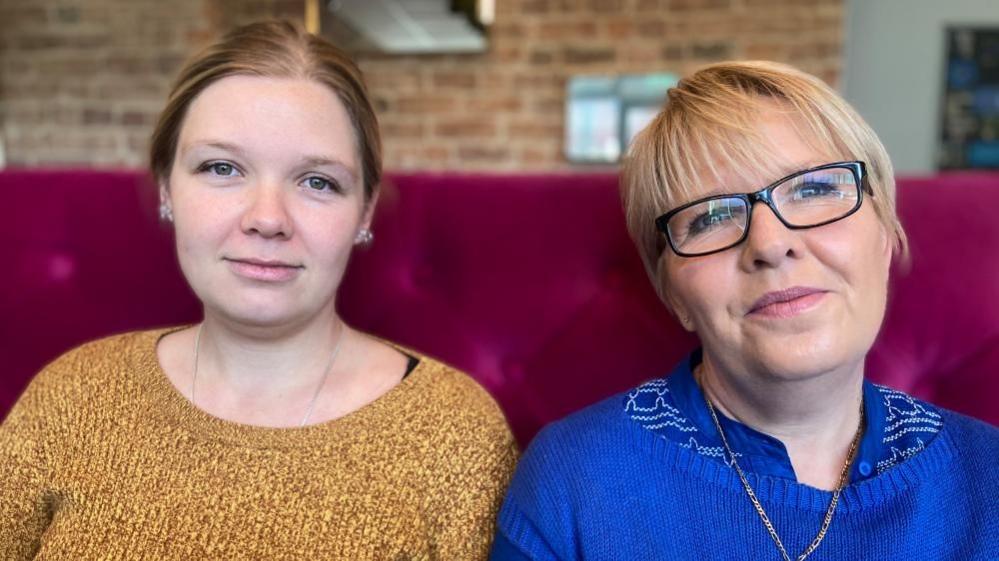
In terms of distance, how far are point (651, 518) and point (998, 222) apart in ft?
2.59

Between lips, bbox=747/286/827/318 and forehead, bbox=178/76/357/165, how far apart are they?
62 centimetres

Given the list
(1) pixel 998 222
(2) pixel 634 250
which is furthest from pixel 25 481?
(1) pixel 998 222

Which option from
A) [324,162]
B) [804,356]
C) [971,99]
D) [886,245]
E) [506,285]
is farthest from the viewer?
[971,99]

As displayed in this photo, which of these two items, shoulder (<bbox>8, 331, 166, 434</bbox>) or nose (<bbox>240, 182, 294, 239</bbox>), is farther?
shoulder (<bbox>8, 331, 166, 434</bbox>)

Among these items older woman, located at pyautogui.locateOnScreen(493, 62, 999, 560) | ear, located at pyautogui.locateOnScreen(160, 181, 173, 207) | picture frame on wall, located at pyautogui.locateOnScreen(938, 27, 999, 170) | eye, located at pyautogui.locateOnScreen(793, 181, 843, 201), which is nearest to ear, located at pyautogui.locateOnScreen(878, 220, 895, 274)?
older woman, located at pyautogui.locateOnScreen(493, 62, 999, 560)

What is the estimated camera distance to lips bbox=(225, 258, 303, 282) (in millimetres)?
1094

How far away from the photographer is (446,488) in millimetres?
1114

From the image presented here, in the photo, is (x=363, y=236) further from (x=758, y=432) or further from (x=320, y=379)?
(x=758, y=432)

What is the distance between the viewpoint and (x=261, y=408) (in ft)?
3.91

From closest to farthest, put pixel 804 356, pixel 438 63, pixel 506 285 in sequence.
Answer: pixel 804 356
pixel 506 285
pixel 438 63

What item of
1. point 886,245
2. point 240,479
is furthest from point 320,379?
point 886,245

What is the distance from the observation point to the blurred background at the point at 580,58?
9.74 feet

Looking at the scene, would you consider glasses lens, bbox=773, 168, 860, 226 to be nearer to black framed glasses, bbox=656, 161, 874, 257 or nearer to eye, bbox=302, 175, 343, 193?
black framed glasses, bbox=656, 161, 874, 257

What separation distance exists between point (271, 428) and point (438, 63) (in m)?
2.27
